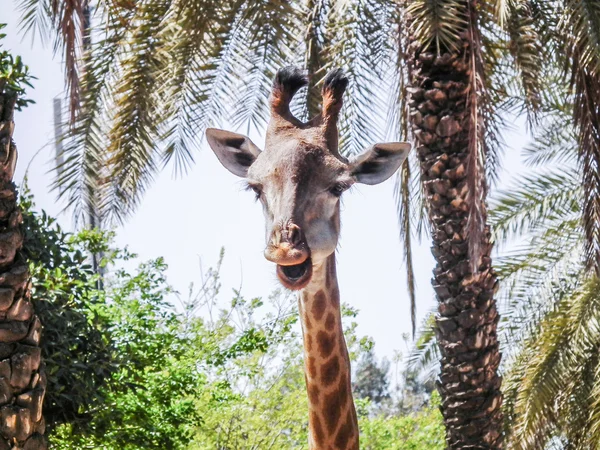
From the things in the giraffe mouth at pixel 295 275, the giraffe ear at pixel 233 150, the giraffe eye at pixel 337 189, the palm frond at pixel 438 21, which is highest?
the palm frond at pixel 438 21

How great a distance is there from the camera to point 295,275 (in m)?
4.82

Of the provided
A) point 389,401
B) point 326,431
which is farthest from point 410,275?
point 389,401

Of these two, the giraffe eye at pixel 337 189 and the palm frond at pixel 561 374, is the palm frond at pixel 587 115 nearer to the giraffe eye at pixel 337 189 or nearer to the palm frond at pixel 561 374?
the palm frond at pixel 561 374

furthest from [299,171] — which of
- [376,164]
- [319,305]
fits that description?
[319,305]

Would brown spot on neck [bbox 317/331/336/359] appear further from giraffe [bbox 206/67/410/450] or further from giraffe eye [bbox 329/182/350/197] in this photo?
giraffe eye [bbox 329/182/350/197]

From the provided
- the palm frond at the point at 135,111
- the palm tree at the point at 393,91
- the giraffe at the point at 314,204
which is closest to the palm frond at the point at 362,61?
the palm tree at the point at 393,91

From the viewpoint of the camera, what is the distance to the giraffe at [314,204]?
492cm

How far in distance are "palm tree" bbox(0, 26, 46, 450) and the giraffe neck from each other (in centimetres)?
153

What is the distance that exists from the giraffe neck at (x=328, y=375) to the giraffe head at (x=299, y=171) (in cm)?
50

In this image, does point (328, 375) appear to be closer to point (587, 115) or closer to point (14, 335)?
point (14, 335)

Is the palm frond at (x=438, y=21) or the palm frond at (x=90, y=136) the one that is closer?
the palm frond at (x=438, y=21)

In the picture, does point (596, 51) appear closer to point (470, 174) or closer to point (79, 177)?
point (470, 174)

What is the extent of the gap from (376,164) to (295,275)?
2.93 feet

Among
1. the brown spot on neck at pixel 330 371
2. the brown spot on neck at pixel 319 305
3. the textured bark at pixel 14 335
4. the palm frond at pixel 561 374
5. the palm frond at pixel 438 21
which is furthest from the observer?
the palm frond at pixel 561 374
